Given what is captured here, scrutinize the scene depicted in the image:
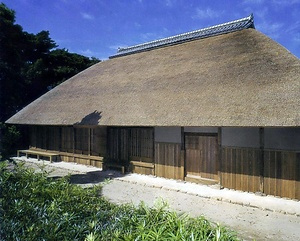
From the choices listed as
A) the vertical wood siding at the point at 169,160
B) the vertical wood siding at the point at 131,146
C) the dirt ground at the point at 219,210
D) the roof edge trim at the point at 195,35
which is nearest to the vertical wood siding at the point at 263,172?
the dirt ground at the point at 219,210

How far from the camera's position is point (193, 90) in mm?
8555

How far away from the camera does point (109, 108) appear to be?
10.2 metres

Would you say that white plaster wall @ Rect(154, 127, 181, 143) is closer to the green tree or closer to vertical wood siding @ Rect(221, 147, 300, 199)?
vertical wood siding @ Rect(221, 147, 300, 199)

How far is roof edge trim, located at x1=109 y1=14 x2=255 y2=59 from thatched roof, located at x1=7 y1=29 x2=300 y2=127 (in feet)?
1.70

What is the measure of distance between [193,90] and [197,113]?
1341mm

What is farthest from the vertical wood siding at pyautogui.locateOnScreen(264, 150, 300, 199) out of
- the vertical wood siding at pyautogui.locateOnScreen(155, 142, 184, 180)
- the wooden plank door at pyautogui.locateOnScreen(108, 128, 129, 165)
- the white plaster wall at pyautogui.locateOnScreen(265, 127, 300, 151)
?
the wooden plank door at pyautogui.locateOnScreen(108, 128, 129, 165)

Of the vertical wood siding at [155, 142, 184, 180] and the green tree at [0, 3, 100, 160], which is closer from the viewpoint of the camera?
the vertical wood siding at [155, 142, 184, 180]

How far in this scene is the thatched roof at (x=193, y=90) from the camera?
665 cm

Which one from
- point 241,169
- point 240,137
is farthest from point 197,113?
Answer: point 241,169

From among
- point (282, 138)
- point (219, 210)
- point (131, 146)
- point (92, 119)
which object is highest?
point (92, 119)

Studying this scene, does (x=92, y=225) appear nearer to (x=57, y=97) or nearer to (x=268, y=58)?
(x=268, y=58)

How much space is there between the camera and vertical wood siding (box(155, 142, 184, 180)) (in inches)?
341

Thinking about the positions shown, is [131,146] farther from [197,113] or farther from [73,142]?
[73,142]

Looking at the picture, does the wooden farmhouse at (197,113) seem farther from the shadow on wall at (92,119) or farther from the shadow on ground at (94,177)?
the shadow on ground at (94,177)
